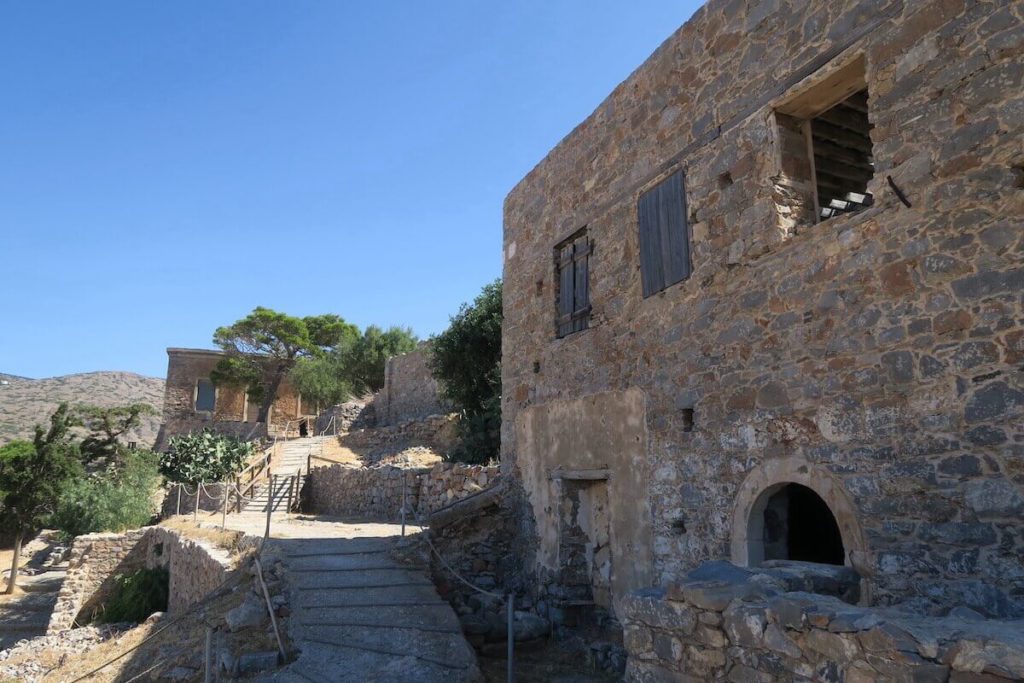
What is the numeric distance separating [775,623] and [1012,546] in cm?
169

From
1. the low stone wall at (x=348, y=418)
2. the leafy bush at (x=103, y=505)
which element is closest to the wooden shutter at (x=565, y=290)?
the leafy bush at (x=103, y=505)

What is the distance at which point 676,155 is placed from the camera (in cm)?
739

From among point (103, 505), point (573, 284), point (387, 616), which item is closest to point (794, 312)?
point (573, 284)

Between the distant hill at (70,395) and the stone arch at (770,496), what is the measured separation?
5275 cm

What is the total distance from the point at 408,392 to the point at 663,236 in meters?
24.6

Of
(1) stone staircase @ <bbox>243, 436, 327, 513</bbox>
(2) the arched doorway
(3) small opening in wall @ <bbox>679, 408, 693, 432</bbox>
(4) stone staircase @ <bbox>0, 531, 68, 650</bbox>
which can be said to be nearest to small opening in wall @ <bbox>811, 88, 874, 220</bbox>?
(3) small opening in wall @ <bbox>679, 408, 693, 432</bbox>

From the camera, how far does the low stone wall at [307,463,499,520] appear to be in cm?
1284

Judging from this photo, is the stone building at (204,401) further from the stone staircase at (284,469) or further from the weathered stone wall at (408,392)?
the stone staircase at (284,469)

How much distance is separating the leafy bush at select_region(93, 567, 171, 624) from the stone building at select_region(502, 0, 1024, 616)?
10732 mm

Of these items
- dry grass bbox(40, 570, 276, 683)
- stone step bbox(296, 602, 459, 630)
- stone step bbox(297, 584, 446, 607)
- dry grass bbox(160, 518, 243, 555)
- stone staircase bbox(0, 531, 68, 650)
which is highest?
dry grass bbox(160, 518, 243, 555)

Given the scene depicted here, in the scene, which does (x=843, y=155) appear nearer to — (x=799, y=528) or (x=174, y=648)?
(x=799, y=528)

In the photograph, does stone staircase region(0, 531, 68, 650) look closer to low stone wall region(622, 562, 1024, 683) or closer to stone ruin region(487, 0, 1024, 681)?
stone ruin region(487, 0, 1024, 681)

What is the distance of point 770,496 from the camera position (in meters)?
5.99

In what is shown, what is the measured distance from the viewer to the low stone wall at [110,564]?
14562 millimetres
